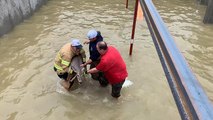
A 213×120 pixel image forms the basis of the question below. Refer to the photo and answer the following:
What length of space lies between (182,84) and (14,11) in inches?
370

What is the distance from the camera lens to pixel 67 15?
12.4 metres

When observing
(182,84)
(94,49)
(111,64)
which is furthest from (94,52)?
(182,84)

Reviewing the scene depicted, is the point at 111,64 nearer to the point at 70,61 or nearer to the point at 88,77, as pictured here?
the point at 70,61

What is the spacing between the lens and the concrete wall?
394 inches

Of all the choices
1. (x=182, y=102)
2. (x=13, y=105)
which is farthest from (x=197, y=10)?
(x=182, y=102)

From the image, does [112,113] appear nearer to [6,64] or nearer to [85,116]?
[85,116]

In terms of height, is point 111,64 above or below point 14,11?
below

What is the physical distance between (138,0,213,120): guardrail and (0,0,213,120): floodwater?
320 centimetres

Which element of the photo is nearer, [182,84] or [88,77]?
[182,84]

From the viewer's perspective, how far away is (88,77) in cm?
790

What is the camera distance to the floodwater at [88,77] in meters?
→ 6.90

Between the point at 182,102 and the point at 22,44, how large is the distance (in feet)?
25.9

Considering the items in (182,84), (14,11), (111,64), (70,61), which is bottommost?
(70,61)

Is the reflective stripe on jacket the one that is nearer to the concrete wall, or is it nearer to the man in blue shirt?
the man in blue shirt
